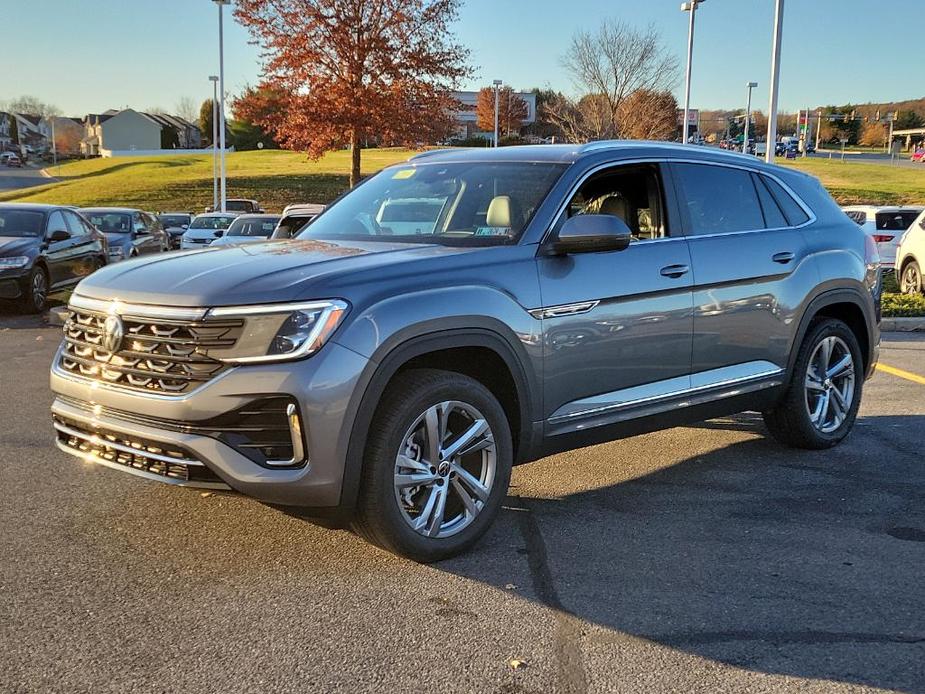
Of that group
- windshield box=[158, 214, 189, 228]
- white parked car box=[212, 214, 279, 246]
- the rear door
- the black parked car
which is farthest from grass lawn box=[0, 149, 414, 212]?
the rear door

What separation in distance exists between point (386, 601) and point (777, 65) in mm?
19635

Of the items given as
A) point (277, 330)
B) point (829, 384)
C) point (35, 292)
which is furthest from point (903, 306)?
point (35, 292)

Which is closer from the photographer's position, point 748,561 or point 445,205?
point 748,561

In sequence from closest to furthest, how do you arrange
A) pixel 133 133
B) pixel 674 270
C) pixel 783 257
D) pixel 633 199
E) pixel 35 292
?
pixel 674 270, pixel 633 199, pixel 783 257, pixel 35 292, pixel 133 133

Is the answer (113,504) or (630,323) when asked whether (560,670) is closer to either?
(630,323)

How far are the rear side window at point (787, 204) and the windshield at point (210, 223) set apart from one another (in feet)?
64.7

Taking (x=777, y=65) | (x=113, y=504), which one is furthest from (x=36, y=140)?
(x=113, y=504)

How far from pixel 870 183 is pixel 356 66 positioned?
1585 inches

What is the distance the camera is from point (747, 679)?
320 cm

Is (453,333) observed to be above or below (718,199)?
below

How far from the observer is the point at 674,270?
16.6ft

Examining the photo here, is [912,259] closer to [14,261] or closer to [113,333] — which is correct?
[14,261]

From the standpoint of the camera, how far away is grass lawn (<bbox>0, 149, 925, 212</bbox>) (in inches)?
2000

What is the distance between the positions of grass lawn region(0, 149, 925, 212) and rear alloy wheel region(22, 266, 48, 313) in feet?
99.5
